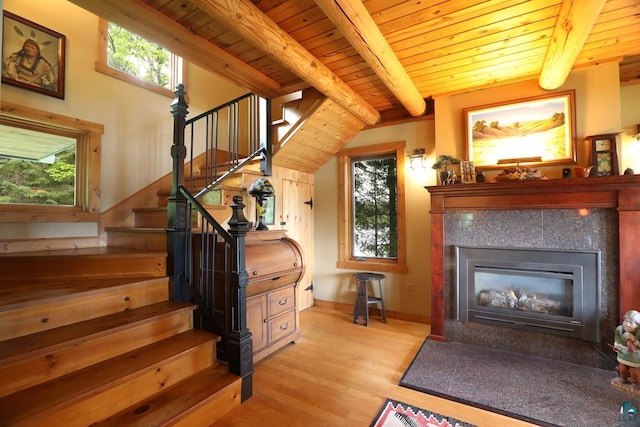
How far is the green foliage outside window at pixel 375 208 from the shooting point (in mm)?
4059

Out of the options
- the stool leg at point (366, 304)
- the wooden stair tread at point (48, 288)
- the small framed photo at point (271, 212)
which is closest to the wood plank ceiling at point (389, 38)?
the small framed photo at point (271, 212)

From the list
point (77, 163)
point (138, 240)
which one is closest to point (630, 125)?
point (138, 240)

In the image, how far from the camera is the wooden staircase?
1568mm

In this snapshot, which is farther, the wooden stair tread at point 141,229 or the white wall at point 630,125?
the white wall at point 630,125

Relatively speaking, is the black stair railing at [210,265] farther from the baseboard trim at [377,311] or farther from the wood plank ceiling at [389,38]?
the baseboard trim at [377,311]

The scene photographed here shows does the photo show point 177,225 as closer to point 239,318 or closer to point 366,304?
point 239,318

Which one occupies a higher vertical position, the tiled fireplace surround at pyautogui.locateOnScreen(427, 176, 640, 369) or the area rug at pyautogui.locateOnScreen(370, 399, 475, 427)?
the tiled fireplace surround at pyautogui.locateOnScreen(427, 176, 640, 369)

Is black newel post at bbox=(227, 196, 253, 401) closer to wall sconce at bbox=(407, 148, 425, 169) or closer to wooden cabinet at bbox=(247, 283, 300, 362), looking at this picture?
wooden cabinet at bbox=(247, 283, 300, 362)

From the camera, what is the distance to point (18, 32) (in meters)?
2.65

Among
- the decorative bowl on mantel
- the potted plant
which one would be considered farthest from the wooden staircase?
the decorative bowl on mantel

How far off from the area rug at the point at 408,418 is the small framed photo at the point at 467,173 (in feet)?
6.89

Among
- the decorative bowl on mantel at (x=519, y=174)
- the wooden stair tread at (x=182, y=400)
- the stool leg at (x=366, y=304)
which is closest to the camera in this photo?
the wooden stair tread at (x=182, y=400)

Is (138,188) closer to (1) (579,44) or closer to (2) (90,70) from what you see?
(2) (90,70)

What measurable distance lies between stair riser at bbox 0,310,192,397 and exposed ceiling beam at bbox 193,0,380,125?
2038 millimetres
